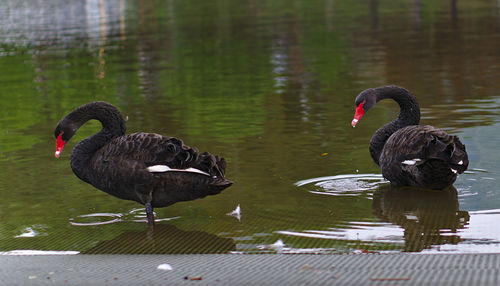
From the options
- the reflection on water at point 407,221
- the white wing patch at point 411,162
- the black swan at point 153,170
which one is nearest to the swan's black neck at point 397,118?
the reflection on water at point 407,221

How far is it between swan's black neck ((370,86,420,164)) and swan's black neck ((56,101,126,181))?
8.43 ft

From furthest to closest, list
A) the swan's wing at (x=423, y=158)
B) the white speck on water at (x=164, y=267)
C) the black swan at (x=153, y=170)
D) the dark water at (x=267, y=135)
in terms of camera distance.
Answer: the swan's wing at (x=423, y=158), the black swan at (x=153, y=170), the dark water at (x=267, y=135), the white speck on water at (x=164, y=267)

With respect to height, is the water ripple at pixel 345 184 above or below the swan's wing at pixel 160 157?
below

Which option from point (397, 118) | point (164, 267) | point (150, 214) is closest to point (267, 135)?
point (397, 118)

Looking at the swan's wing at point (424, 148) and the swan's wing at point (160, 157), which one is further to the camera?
the swan's wing at point (424, 148)

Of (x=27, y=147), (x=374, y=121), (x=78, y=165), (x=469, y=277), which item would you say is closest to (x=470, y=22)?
(x=374, y=121)

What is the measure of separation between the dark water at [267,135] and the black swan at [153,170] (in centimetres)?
29

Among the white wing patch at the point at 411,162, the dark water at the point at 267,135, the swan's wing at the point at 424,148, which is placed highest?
the swan's wing at the point at 424,148

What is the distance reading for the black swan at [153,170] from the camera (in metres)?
6.22

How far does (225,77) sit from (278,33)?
454 inches

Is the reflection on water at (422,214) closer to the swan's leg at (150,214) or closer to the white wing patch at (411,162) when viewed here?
the white wing patch at (411,162)

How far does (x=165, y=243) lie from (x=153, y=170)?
1.93 feet

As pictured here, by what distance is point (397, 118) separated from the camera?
8.23 metres

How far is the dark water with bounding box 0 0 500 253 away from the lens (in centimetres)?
612
